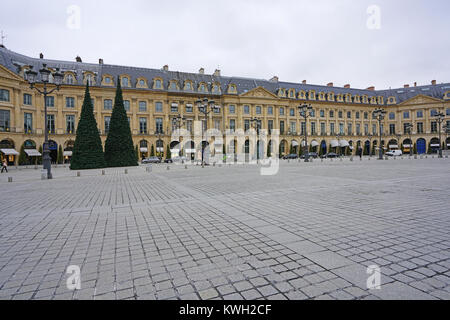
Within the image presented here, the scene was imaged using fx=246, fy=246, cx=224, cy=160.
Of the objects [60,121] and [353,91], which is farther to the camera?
[353,91]

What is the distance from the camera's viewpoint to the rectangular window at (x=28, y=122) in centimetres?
4022

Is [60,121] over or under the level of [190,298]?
over

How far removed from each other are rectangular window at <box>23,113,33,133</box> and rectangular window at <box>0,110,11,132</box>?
2.27 metres

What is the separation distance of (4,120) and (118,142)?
840 inches

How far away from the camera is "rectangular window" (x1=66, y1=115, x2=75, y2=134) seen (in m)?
43.9

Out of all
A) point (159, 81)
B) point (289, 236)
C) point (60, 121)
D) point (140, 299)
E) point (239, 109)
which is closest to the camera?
point (140, 299)

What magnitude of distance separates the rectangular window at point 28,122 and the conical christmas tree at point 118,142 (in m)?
19.7

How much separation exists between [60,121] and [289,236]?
4960 centimetres

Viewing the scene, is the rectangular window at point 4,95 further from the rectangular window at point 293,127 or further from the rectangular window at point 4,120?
the rectangular window at point 293,127

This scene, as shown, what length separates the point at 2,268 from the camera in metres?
3.57

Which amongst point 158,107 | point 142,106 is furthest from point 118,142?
point 158,107

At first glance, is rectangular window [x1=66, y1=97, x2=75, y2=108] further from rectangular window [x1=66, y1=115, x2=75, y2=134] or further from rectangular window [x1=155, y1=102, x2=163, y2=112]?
rectangular window [x1=155, y1=102, x2=163, y2=112]
